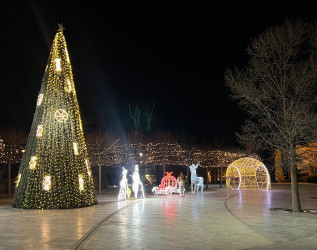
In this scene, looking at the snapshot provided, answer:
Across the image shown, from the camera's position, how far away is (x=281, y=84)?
1477 centimetres

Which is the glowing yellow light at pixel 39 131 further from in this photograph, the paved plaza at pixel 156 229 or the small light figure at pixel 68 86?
the paved plaza at pixel 156 229

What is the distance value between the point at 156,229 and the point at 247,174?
75.3ft

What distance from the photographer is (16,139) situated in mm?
30844

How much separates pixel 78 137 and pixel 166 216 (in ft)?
17.2

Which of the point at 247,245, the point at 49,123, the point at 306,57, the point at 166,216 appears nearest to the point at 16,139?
the point at 49,123

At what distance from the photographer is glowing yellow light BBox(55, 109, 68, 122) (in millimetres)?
15320

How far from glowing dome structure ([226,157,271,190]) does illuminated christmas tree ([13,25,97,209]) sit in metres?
17.9

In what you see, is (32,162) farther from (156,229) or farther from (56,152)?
(156,229)

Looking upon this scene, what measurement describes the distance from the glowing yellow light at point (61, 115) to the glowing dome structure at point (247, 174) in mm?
18792

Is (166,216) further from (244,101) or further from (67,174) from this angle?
(244,101)

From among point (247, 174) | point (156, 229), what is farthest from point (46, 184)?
point (247, 174)

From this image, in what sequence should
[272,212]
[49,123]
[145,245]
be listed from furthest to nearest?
[49,123] < [272,212] < [145,245]

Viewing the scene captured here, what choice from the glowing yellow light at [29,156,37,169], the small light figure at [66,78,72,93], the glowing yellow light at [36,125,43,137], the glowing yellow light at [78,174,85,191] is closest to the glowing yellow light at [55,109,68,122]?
the glowing yellow light at [36,125,43,137]

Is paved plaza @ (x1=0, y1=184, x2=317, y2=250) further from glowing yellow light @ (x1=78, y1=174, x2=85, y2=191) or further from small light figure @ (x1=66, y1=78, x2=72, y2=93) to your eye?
small light figure @ (x1=66, y1=78, x2=72, y2=93)
